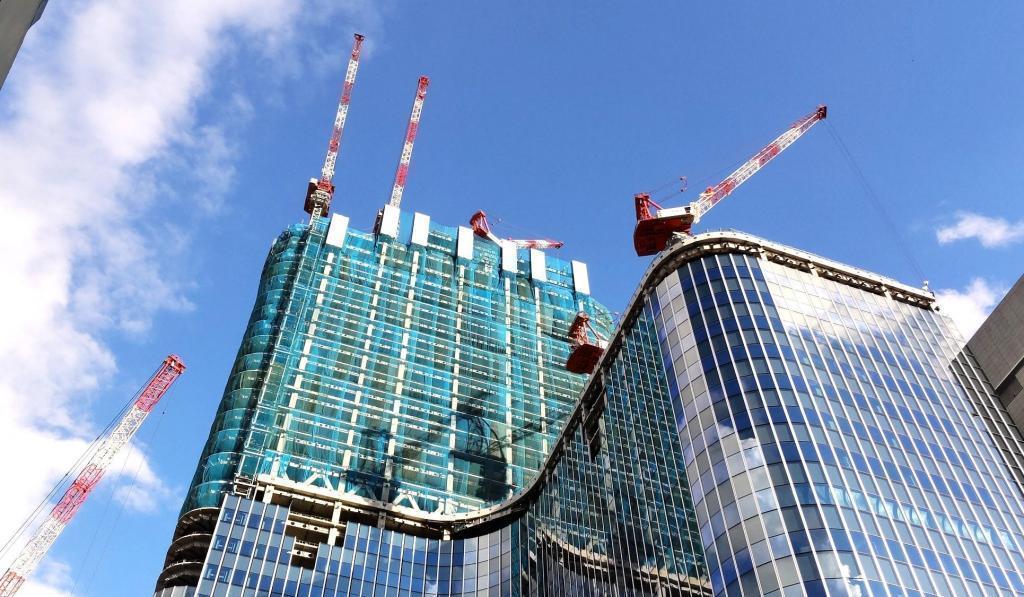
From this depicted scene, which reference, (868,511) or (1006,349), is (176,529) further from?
(1006,349)

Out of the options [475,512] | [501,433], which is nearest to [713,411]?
[475,512]

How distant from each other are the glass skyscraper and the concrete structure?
46665mm

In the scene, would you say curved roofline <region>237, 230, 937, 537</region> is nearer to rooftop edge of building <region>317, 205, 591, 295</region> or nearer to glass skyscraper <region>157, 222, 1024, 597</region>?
glass skyscraper <region>157, 222, 1024, 597</region>

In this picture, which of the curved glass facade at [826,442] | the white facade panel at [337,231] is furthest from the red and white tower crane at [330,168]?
the curved glass facade at [826,442]

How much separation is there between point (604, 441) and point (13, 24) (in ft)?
232

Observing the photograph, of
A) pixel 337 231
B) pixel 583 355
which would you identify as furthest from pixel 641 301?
pixel 337 231

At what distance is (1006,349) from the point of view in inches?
2820

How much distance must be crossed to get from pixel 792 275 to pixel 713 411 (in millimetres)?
19930

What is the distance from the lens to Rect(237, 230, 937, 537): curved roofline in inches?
2815

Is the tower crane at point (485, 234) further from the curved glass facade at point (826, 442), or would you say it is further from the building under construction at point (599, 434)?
the curved glass facade at point (826, 442)

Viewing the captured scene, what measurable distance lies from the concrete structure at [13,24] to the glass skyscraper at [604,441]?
46665 millimetres

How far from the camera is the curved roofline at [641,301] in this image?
71500 mm

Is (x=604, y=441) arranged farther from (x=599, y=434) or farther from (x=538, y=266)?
(x=538, y=266)

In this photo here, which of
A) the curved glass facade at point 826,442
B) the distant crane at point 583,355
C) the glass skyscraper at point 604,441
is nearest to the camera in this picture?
the curved glass facade at point 826,442
